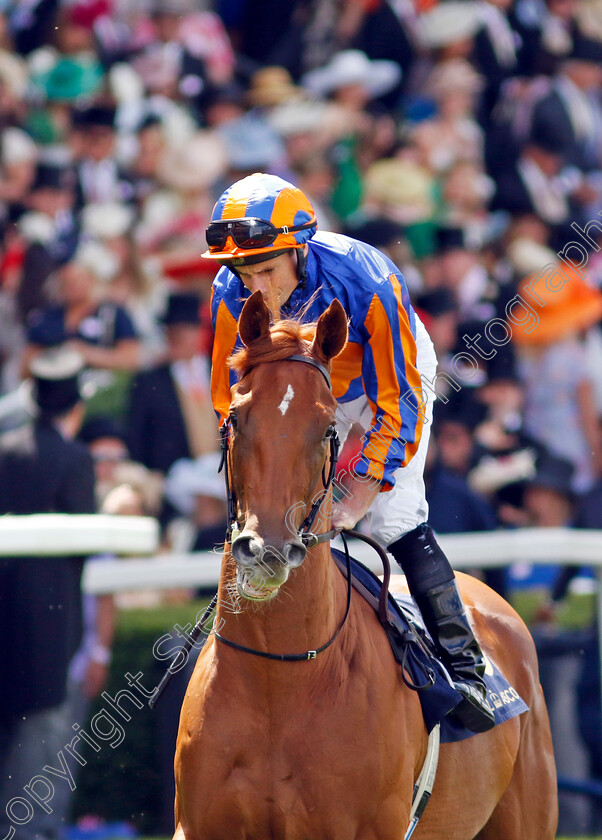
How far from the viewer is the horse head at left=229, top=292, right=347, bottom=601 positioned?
2.96 meters

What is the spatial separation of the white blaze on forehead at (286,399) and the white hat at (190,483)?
3.77 meters

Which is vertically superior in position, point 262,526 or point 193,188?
point 262,526

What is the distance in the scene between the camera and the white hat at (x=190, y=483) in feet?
22.9

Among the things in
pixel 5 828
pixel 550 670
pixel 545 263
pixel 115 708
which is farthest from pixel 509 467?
pixel 5 828

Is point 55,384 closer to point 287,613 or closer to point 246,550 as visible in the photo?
point 287,613

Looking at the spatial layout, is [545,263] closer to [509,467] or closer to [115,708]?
[509,467]

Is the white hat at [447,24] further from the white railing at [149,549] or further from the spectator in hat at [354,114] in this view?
the white railing at [149,549]

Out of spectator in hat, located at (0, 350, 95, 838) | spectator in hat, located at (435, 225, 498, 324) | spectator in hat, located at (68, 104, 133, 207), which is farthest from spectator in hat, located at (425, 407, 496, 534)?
spectator in hat, located at (68, 104, 133, 207)

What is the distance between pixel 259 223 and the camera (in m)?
3.59

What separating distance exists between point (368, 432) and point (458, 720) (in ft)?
3.42

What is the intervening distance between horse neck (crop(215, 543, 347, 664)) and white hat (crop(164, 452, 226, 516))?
3530mm

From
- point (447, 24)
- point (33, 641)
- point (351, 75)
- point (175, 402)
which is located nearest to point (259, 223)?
point (33, 641)

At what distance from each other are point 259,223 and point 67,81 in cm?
587

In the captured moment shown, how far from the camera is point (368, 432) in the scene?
3.71m
